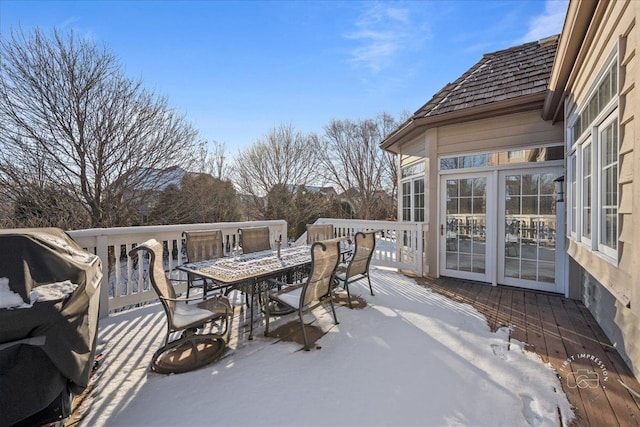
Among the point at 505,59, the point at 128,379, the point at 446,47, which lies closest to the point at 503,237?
the point at 505,59

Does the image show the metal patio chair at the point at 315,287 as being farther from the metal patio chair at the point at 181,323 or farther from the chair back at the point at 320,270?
the metal patio chair at the point at 181,323

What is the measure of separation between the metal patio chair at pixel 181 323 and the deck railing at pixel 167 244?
115 cm

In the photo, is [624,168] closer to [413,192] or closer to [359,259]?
[359,259]

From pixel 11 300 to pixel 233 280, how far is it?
146 cm

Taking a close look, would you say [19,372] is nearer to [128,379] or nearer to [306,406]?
[128,379]

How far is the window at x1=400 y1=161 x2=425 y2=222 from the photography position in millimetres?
6016

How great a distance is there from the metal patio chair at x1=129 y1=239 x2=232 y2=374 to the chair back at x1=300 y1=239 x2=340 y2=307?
2.63ft

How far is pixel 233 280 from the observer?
2.68m

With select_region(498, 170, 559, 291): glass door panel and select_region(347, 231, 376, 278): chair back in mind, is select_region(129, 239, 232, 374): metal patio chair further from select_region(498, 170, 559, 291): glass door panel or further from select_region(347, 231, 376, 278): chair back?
select_region(498, 170, 559, 291): glass door panel

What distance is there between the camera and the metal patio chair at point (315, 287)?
282cm

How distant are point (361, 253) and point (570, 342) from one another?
2395mm

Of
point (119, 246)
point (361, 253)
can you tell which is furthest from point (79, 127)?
point (361, 253)

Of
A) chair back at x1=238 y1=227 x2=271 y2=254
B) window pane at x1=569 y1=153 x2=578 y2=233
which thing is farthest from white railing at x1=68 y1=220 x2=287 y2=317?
window pane at x1=569 y1=153 x2=578 y2=233

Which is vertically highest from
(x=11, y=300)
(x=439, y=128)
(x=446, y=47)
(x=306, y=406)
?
(x=446, y=47)
